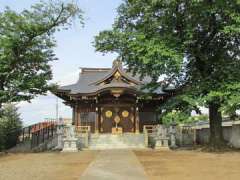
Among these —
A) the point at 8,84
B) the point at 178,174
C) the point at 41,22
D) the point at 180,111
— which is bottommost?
the point at 178,174

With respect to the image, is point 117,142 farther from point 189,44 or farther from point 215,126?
point 189,44

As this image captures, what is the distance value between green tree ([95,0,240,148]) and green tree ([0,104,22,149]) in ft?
35.9

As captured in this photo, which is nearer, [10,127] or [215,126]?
[215,126]

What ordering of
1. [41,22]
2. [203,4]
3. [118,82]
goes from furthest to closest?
[118,82]
[41,22]
[203,4]

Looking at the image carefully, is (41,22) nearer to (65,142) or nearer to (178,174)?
(65,142)

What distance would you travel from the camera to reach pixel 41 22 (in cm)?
2212

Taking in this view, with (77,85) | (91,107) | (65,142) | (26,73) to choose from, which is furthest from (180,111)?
(77,85)

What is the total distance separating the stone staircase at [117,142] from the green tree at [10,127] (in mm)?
6545

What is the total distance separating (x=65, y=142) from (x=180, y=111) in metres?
8.09

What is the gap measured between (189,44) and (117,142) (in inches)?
429

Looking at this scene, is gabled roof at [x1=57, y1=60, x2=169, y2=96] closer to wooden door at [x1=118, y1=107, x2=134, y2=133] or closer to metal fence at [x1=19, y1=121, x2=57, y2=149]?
wooden door at [x1=118, y1=107, x2=134, y2=133]

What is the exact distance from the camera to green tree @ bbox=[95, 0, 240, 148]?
1998 centimetres

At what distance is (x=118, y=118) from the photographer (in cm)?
3397

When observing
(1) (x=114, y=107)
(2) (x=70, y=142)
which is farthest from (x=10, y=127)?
(1) (x=114, y=107)
